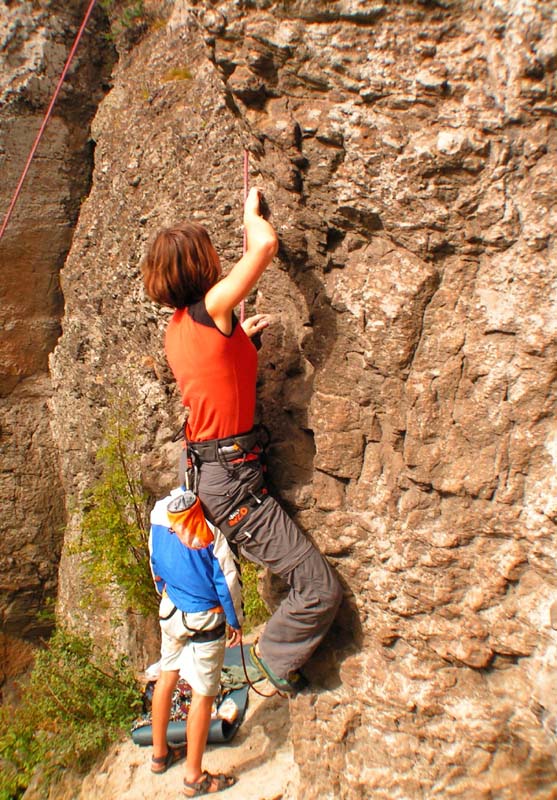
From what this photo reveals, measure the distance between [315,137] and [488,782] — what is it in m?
2.52

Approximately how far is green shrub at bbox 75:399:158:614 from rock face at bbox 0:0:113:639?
127cm

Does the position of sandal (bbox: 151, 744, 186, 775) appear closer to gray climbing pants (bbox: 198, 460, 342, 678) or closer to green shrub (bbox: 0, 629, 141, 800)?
green shrub (bbox: 0, 629, 141, 800)

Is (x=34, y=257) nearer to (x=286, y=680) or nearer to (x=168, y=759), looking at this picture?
(x=168, y=759)

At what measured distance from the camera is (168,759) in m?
3.40

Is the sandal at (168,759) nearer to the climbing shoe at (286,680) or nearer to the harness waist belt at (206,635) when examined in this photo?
the harness waist belt at (206,635)

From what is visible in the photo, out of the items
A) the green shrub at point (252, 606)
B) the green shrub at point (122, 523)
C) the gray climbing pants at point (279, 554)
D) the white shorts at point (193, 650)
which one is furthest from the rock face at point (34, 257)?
the gray climbing pants at point (279, 554)

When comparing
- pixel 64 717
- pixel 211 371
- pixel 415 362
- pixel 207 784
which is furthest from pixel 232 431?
pixel 64 717

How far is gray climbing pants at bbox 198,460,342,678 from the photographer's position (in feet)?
9.00

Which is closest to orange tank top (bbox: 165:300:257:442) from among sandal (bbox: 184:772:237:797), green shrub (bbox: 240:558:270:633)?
sandal (bbox: 184:772:237:797)

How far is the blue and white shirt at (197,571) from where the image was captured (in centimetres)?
294

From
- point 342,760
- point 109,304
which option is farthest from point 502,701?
point 109,304

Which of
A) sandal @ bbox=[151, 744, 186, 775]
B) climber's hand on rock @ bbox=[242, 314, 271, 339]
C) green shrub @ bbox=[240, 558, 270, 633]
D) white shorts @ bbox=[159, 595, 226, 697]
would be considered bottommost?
sandal @ bbox=[151, 744, 186, 775]

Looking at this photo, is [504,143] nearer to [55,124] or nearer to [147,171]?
[147,171]

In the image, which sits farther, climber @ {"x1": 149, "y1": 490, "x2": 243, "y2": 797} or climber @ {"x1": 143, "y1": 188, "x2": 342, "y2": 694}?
climber @ {"x1": 149, "y1": 490, "x2": 243, "y2": 797}
